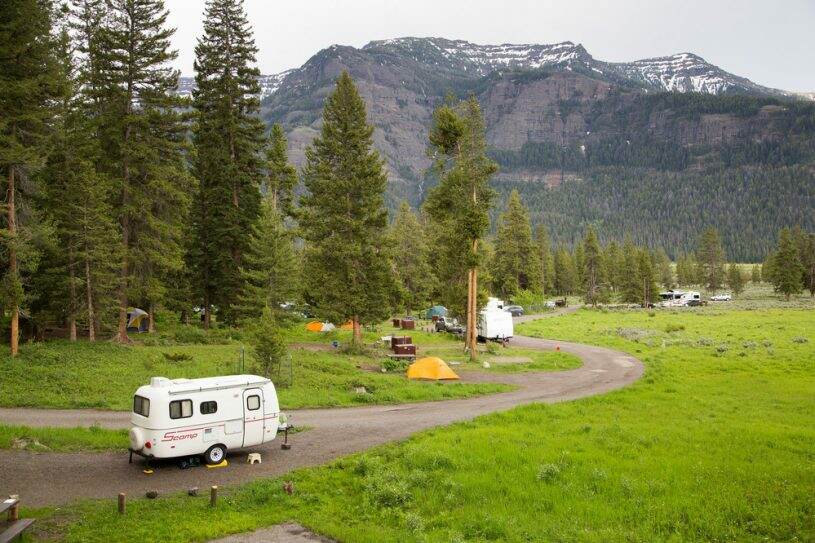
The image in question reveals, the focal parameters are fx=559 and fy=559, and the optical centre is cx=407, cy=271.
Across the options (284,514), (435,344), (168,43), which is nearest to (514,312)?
(435,344)

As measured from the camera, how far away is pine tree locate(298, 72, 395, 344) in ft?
124

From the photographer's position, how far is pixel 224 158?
41250 mm

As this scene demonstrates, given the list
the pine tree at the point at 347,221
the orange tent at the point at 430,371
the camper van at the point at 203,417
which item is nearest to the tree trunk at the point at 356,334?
the pine tree at the point at 347,221

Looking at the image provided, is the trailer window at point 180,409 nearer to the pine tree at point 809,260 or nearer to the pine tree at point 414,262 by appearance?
the pine tree at point 414,262

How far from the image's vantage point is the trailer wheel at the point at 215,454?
1623 cm

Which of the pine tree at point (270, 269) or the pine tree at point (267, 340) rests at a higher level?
the pine tree at point (270, 269)

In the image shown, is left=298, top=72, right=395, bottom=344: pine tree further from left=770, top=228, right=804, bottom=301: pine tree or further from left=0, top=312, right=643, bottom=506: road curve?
left=770, top=228, right=804, bottom=301: pine tree

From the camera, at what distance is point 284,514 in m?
12.6

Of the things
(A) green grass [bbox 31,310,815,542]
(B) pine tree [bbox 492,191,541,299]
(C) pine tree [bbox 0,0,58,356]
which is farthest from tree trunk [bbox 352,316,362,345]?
(B) pine tree [bbox 492,191,541,299]

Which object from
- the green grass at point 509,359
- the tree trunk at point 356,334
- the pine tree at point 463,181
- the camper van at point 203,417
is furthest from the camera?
the tree trunk at point 356,334

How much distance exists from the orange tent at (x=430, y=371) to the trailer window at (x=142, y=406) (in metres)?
16.9

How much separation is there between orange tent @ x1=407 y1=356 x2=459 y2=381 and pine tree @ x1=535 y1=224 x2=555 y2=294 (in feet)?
249

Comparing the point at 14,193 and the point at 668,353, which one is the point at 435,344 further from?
the point at 14,193

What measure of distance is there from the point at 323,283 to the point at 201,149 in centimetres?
1449
